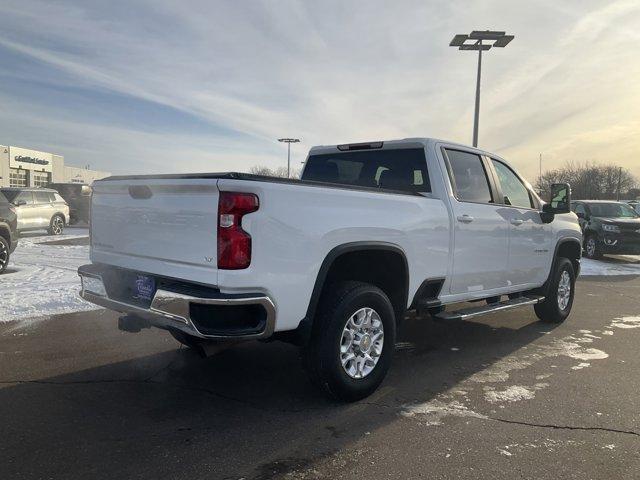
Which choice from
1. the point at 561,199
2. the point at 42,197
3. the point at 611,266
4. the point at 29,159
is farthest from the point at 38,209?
the point at 29,159

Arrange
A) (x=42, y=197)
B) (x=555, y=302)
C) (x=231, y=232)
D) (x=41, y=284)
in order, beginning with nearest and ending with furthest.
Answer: (x=231, y=232) → (x=555, y=302) → (x=41, y=284) → (x=42, y=197)

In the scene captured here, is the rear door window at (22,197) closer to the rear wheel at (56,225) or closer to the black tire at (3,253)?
the rear wheel at (56,225)

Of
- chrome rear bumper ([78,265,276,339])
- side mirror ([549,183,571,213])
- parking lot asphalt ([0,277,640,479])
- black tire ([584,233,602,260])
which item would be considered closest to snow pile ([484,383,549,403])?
parking lot asphalt ([0,277,640,479])

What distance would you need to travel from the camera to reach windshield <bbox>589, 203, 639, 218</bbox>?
15.5m

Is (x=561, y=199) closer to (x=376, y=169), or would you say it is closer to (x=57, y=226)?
(x=376, y=169)

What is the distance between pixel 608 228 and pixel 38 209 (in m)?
17.3

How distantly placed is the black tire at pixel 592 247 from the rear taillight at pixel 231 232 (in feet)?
47.5

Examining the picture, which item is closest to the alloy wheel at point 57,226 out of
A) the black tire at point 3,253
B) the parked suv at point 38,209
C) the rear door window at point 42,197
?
the parked suv at point 38,209

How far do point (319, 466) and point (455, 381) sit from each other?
188cm

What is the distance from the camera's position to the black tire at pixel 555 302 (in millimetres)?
6438

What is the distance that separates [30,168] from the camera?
193ft

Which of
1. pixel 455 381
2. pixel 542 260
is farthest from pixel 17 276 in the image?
pixel 542 260

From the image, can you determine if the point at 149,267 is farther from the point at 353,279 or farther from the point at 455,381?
the point at 455,381

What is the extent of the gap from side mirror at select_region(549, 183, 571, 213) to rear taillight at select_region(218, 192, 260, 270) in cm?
432
